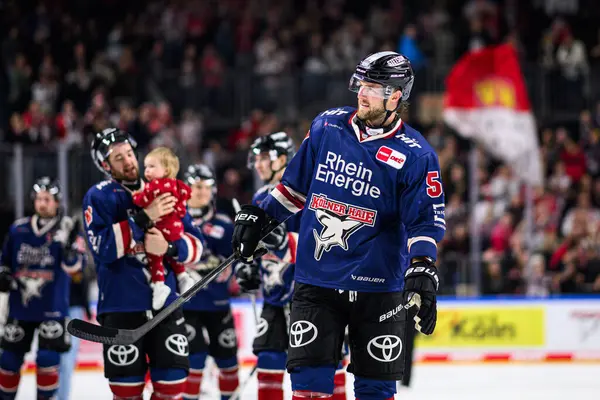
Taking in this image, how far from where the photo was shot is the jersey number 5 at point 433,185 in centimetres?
458

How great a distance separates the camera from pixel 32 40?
14.9m

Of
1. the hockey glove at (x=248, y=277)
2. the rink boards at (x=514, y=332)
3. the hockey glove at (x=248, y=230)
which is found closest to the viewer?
the hockey glove at (x=248, y=230)

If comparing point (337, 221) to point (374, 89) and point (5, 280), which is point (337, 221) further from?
point (5, 280)

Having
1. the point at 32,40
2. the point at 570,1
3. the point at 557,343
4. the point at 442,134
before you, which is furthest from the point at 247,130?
the point at 570,1

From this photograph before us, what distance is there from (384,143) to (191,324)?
9.38ft

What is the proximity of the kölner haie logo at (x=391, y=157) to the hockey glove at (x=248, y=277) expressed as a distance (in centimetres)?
204

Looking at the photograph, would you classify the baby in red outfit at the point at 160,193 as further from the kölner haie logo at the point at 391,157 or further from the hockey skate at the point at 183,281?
the kölner haie logo at the point at 391,157

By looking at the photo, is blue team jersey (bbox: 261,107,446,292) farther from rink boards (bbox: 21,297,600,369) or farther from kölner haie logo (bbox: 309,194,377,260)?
rink boards (bbox: 21,297,600,369)

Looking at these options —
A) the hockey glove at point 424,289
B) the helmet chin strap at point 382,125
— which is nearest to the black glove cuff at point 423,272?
the hockey glove at point 424,289

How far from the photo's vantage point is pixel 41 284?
7.25 m

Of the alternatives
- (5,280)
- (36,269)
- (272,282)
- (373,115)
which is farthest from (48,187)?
(373,115)

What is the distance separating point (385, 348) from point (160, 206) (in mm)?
1421

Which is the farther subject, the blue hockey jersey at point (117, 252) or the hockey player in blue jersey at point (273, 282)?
the hockey player in blue jersey at point (273, 282)

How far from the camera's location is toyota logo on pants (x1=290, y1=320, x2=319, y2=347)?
15.2 feet
